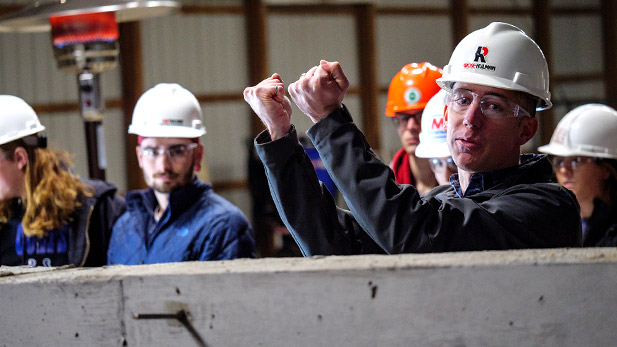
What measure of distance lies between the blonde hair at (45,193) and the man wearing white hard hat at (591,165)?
3.06m

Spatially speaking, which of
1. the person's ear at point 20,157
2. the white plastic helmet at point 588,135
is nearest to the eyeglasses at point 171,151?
the person's ear at point 20,157

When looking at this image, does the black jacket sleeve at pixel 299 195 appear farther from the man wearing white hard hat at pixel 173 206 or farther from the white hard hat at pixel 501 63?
the man wearing white hard hat at pixel 173 206

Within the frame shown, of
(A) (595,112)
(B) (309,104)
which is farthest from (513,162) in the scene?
(A) (595,112)

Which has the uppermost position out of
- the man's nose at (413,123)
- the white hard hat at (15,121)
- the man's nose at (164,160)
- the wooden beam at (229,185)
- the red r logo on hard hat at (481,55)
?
the red r logo on hard hat at (481,55)

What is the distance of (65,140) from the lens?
11.1 meters

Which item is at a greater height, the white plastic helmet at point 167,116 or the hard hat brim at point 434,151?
the white plastic helmet at point 167,116

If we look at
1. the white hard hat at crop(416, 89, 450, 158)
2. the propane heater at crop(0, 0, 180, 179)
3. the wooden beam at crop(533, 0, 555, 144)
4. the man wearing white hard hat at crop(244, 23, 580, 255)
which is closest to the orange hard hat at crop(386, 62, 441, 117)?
the white hard hat at crop(416, 89, 450, 158)

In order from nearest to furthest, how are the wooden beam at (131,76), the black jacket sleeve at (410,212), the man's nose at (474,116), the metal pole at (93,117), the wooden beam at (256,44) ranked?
the black jacket sleeve at (410,212) → the man's nose at (474,116) → the metal pole at (93,117) → the wooden beam at (131,76) → the wooden beam at (256,44)

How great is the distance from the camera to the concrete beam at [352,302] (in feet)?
4.76

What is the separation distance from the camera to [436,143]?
3.91 m

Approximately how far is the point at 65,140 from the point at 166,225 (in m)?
7.50

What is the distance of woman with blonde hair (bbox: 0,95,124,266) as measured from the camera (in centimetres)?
431

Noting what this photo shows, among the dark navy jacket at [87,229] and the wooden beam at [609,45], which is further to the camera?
the wooden beam at [609,45]

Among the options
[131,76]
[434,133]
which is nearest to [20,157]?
[434,133]
